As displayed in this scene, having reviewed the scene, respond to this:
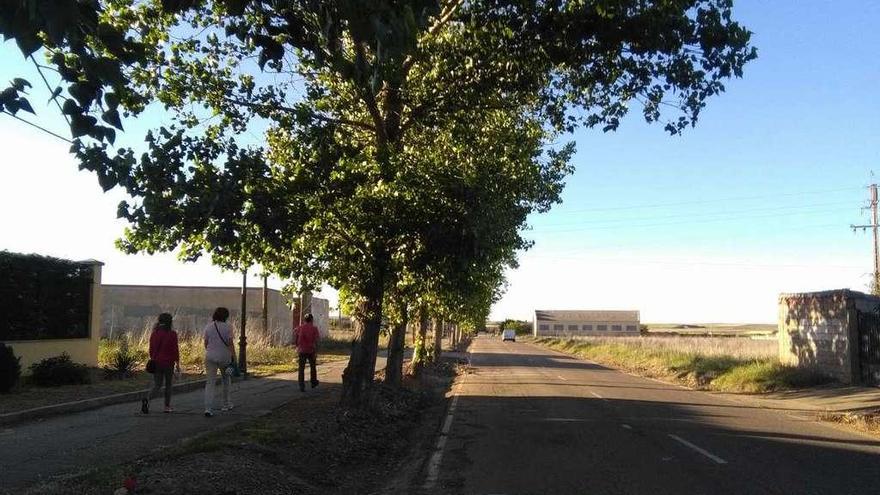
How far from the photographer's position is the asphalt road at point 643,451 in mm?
8016

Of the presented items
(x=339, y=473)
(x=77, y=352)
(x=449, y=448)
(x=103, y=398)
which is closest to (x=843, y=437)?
(x=449, y=448)

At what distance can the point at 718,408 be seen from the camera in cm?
1672

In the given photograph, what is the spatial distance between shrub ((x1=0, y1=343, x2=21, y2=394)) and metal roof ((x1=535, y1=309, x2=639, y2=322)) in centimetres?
12843

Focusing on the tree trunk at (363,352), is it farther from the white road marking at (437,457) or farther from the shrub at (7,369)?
the shrub at (7,369)

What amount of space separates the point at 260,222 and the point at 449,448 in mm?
4479

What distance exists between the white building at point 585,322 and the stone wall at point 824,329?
110m

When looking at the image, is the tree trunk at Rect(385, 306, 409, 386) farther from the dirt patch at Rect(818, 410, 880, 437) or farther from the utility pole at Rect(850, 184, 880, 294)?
the utility pole at Rect(850, 184, 880, 294)

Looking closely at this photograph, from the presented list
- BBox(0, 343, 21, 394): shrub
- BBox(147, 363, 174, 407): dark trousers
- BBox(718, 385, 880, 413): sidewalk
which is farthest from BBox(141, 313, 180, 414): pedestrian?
Answer: BBox(718, 385, 880, 413): sidewalk

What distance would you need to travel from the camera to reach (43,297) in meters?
17.4

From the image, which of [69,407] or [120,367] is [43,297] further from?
[69,407]

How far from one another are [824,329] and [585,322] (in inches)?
4686

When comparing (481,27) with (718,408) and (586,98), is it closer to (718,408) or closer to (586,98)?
(586,98)

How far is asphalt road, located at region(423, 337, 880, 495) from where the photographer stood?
8.02 meters

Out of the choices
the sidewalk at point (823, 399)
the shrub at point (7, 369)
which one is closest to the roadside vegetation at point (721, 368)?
the sidewalk at point (823, 399)
